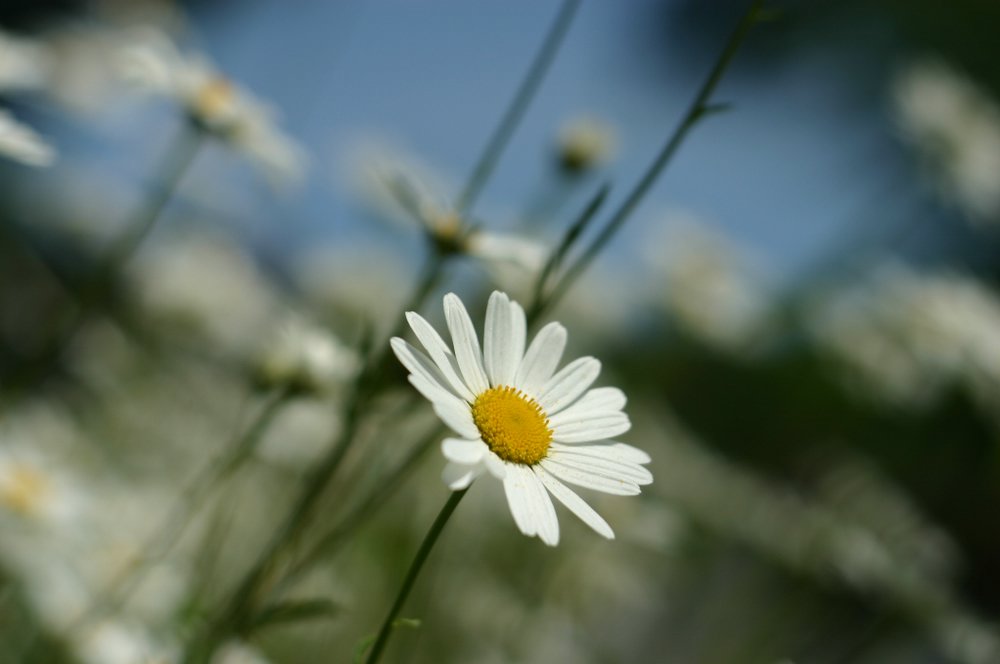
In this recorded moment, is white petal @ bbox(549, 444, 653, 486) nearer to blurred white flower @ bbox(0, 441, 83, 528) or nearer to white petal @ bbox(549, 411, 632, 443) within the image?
white petal @ bbox(549, 411, 632, 443)

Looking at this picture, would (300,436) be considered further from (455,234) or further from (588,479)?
(588,479)

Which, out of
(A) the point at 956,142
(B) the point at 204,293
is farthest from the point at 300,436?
(A) the point at 956,142

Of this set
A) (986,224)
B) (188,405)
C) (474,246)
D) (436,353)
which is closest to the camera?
(436,353)

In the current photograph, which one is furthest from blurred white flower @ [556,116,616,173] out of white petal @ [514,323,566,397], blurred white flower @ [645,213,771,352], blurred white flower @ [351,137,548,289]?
blurred white flower @ [645,213,771,352]

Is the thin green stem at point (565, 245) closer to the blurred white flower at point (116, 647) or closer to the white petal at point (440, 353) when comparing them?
the white petal at point (440, 353)

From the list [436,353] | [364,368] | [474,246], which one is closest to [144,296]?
[474,246]

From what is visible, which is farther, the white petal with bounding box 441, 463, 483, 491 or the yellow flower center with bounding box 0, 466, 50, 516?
the yellow flower center with bounding box 0, 466, 50, 516

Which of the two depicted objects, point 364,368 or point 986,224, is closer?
point 364,368

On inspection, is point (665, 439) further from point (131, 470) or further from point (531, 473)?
point (531, 473)
